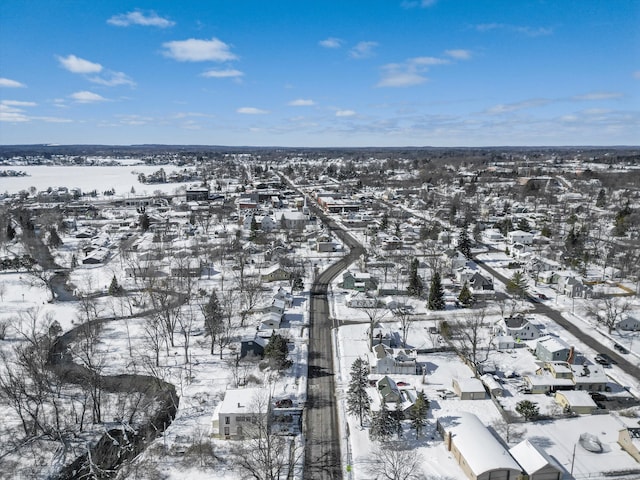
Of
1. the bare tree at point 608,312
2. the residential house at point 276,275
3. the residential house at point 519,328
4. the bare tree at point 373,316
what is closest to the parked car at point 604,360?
the residential house at point 519,328

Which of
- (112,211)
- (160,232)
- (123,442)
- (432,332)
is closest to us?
(123,442)

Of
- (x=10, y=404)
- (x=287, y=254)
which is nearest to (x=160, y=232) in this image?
(x=287, y=254)

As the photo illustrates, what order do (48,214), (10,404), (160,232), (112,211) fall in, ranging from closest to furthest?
(10,404)
(160,232)
(48,214)
(112,211)

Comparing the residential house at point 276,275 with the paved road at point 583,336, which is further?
the residential house at point 276,275

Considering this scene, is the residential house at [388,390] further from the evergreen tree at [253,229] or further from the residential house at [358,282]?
the evergreen tree at [253,229]

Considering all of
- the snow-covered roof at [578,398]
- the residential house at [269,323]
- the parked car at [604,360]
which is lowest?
the parked car at [604,360]

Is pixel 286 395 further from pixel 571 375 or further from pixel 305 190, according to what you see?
pixel 305 190

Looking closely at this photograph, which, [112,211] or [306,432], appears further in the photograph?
[112,211]
